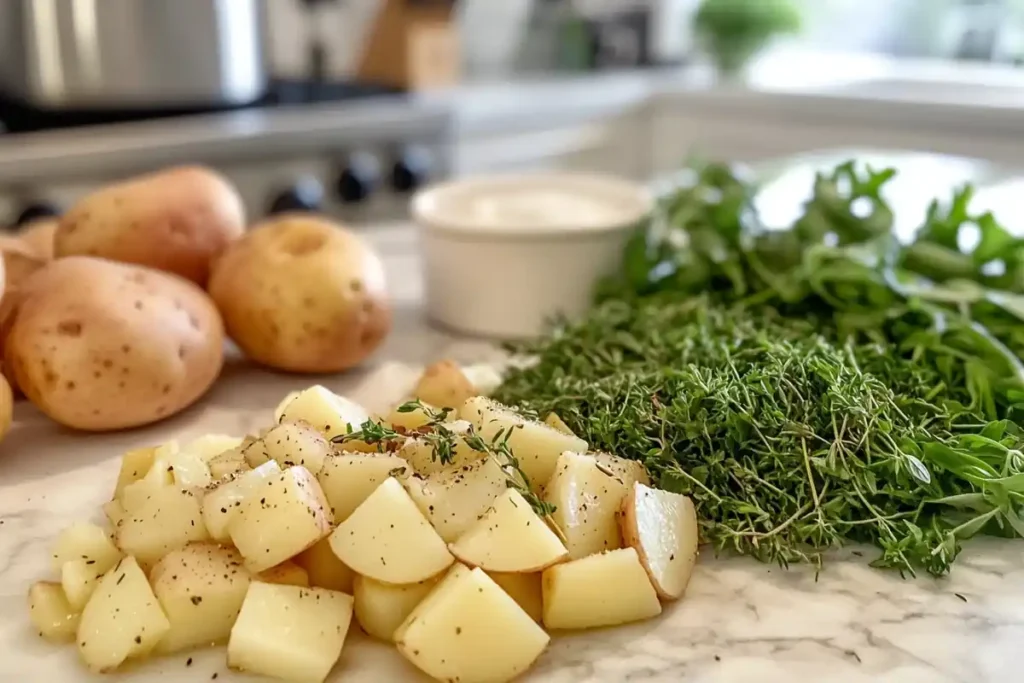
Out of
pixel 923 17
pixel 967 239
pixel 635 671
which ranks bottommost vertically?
pixel 635 671

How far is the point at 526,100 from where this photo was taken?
2.29 meters

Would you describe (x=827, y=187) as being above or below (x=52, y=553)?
above

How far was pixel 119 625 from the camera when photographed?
0.53m

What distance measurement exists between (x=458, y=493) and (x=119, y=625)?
0.69 ft

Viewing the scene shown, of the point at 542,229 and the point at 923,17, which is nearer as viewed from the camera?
the point at 542,229

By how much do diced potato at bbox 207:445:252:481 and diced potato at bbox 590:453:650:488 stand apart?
242 millimetres

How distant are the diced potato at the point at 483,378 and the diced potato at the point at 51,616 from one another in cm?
35

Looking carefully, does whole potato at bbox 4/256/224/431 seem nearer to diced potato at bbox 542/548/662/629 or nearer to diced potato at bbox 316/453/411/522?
diced potato at bbox 316/453/411/522

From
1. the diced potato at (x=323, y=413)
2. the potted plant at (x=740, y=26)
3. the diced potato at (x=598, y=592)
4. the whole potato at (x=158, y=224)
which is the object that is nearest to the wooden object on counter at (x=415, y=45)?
the potted plant at (x=740, y=26)

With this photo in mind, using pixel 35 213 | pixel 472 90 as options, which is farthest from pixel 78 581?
pixel 472 90

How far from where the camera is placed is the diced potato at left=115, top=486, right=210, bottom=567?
0.59 meters

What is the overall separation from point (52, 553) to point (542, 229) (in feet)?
1.97

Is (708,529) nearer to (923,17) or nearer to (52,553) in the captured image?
(52,553)

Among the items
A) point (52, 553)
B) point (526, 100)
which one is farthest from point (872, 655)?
point (526, 100)
